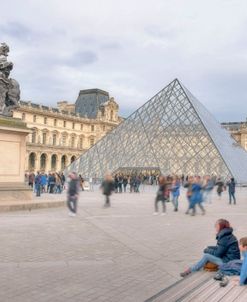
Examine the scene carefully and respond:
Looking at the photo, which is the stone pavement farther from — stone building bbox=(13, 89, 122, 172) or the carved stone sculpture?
stone building bbox=(13, 89, 122, 172)

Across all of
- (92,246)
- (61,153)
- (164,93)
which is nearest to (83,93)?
(61,153)

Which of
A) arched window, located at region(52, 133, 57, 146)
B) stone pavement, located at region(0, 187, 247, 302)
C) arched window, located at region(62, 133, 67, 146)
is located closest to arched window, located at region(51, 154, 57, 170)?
arched window, located at region(52, 133, 57, 146)

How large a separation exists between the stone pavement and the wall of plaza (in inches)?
2461

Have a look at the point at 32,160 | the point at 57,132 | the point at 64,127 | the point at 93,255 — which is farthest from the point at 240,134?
the point at 93,255

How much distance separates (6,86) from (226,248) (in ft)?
36.4

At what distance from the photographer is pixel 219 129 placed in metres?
46.6

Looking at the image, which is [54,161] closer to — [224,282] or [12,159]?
[12,159]

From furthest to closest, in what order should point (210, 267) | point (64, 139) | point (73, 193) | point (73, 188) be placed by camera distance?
1. point (64, 139)
2. point (73, 188)
3. point (73, 193)
4. point (210, 267)

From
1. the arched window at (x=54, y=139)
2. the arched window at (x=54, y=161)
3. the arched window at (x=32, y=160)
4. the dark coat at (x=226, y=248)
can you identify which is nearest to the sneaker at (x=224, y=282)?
the dark coat at (x=226, y=248)

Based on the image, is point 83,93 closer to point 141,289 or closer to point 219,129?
point 219,129

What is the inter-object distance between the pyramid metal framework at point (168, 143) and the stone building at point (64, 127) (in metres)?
30.6

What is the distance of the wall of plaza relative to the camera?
77.6 meters

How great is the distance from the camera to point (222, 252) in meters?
5.61

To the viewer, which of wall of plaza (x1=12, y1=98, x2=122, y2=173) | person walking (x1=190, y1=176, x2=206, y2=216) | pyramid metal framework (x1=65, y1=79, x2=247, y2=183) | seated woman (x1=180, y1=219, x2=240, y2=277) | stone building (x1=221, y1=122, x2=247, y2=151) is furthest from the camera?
stone building (x1=221, y1=122, x2=247, y2=151)
